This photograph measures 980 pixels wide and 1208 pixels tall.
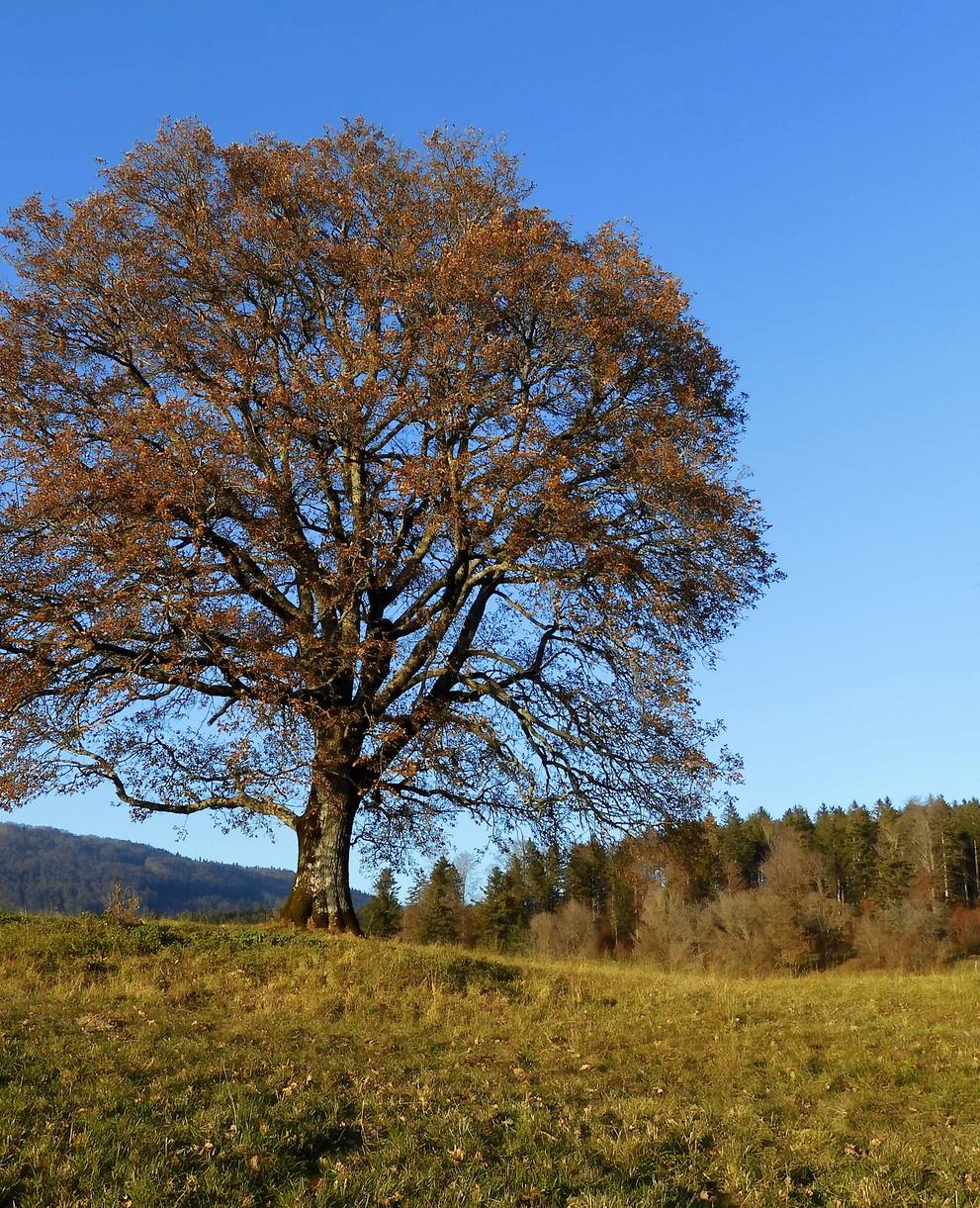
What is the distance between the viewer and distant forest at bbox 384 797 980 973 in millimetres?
67438

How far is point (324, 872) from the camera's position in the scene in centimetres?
1902

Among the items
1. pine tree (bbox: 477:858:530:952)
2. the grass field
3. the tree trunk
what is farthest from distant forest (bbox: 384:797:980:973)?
the grass field

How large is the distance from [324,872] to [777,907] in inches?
2339

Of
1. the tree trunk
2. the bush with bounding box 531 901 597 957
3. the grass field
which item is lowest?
the bush with bounding box 531 901 597 957

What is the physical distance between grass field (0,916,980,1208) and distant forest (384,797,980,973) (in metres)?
35.6

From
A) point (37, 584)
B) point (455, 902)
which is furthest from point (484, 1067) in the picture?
point (455, 902)

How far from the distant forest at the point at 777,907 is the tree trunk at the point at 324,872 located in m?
31.8

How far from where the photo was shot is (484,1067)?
35.5 feet

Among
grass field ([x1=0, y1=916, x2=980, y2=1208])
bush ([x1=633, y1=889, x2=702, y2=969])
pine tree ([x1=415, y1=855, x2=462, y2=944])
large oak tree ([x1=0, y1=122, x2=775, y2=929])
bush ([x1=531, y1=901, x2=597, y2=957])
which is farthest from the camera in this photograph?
bush ([x1=531, y1=901, x2=597, y2=957])

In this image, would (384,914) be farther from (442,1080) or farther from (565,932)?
(442,1080)

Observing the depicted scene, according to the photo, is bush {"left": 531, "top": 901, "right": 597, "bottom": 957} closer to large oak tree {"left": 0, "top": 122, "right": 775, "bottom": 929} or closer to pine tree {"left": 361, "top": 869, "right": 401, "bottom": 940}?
pine tree {"left": 361, "top": 869, "right": 401, "bottom": 940}

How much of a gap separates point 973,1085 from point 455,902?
64012 mm

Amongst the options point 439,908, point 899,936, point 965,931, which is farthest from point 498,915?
point 965,931

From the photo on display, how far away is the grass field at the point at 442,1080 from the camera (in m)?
7.00
